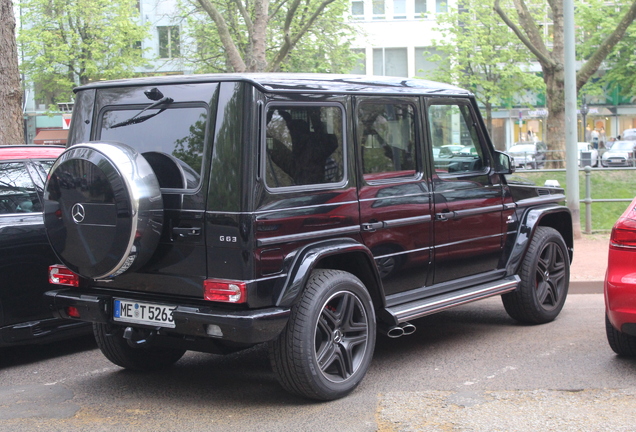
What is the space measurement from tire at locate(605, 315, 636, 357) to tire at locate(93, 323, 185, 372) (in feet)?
10.6

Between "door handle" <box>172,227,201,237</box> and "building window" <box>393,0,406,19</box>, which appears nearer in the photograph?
"door handle" <box>172,227,201,237</box>

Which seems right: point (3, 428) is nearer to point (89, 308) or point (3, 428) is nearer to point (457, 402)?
point (89, 308)

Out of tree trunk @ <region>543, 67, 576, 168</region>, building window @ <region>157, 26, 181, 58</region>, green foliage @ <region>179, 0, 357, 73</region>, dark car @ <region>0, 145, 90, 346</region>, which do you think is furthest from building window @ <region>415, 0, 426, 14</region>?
dark car @ <region>0, 145, 90, 346</region>

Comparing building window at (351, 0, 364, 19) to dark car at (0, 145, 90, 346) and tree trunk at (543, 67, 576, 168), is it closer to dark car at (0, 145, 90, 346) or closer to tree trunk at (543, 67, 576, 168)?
tree trunk at (543, 67, 576, 168)

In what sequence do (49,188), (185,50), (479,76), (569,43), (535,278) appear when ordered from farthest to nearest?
(479,76) < (185,50) < (569,43) < (535,278) < (49,188)

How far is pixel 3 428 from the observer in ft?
15.3

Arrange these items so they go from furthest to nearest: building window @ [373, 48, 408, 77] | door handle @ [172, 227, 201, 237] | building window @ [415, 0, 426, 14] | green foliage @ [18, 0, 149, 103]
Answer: building window @ [415, 0, 426, 14] < building window @ [373, 48, 408, 77] < green foliage @ [18, 0, 149, 103] < door handle @ [172, 227, 201, 237]

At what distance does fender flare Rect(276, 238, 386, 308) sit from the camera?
475cm

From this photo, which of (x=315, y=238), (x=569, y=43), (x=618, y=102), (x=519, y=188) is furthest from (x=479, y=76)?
(x=315, y=238)

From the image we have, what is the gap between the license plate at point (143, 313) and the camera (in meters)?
4.86

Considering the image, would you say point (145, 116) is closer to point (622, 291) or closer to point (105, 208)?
Result: point (105, 208)

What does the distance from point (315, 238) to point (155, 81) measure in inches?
57.1

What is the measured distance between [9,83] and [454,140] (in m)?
6.63

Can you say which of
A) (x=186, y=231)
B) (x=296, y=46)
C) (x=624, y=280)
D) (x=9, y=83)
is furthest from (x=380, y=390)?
(x=296, y=46)
